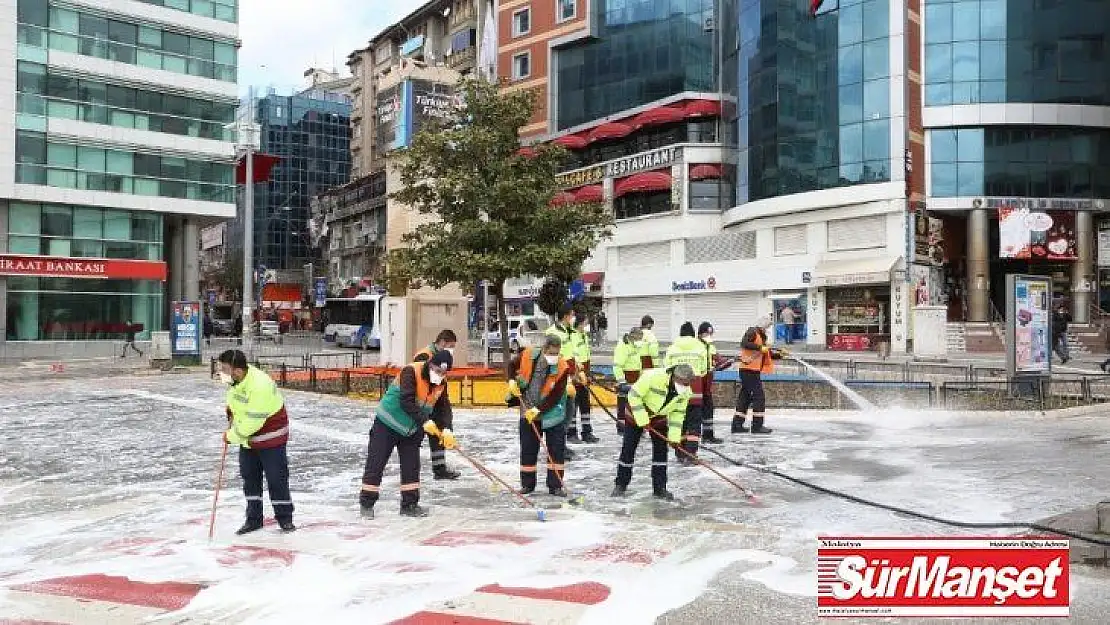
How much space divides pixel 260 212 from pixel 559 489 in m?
105

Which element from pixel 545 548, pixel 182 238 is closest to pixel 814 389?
pixel 545 548

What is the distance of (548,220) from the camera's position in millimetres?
23406

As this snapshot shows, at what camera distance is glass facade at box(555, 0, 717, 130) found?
51.0m

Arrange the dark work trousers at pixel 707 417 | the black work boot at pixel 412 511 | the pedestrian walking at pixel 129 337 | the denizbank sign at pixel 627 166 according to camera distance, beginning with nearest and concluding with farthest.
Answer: the black work boot at pixel 412 511 < the dark work trousers at pixel 707 417 < the pedestrian walking at pixel 129 337 < the denizbank sign at pixel 627 166

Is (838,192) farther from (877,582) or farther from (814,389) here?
(877,582)

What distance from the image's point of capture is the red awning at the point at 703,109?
49.5 meters

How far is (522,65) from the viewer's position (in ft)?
201

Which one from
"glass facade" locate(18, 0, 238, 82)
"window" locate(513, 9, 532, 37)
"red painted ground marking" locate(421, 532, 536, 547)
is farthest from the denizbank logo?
"red painted ground marking" locate(421, 532, 536, 547)

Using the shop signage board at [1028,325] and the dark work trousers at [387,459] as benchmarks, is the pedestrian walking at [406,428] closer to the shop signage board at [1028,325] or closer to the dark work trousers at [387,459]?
the dark work trousers at [387,459]

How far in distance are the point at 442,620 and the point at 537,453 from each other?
4.03 metres

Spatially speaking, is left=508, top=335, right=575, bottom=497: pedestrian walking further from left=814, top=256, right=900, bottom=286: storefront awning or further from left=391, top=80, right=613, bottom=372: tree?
left=814, top=256, right=900, bottom=286: storefront awning

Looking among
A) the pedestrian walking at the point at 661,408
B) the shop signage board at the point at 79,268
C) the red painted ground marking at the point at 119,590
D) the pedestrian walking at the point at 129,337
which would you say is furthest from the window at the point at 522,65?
the red painted ground marking at the point at 119,590

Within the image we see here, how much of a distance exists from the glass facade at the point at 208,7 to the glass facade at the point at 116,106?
429 cm

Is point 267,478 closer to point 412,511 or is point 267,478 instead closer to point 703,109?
point 412,511
